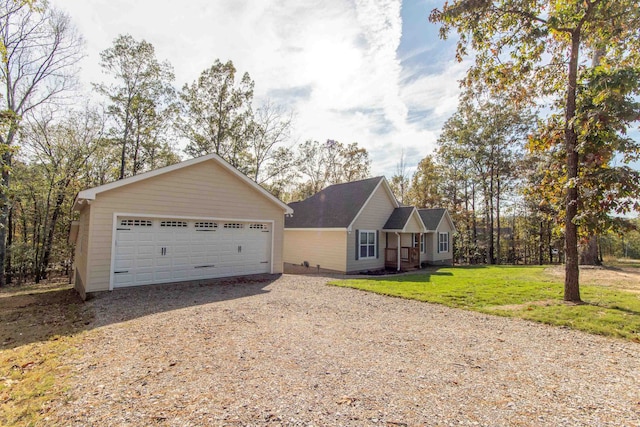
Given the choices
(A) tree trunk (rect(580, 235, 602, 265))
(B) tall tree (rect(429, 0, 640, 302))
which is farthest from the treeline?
(A) tree trunk (rect(580, 235, 602, 265))

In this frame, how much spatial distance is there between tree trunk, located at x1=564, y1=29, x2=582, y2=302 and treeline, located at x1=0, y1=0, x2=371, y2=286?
1801 centimetres

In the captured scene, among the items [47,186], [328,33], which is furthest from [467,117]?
[47,186]

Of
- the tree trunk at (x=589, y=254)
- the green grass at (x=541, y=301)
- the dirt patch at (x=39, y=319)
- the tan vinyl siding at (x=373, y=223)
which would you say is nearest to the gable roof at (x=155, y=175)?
the dirt patch at (x=39, y=319)

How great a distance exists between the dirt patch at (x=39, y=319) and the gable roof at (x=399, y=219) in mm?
13790

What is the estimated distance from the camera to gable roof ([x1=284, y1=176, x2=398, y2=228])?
53.0 feet

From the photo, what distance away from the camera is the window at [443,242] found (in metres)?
22.0

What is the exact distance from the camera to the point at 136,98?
61.3 ft

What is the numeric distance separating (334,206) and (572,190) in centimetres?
1139

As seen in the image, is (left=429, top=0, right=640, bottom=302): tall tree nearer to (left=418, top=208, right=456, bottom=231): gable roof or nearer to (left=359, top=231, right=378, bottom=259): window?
(left=359, top=231, right=378, bottom=259): window

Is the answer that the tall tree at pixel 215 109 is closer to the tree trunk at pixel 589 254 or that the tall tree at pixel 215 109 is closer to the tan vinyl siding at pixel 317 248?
the tan vinyl siding at pixel 317 248

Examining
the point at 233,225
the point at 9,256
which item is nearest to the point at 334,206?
the point at 233,225

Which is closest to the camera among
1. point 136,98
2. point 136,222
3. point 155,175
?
point 136,222

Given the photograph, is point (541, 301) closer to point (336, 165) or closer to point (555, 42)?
point (555, 42)

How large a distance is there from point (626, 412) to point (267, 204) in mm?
10861
